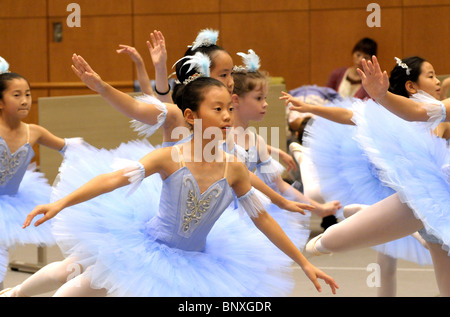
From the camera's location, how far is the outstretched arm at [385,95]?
2611 millimetres

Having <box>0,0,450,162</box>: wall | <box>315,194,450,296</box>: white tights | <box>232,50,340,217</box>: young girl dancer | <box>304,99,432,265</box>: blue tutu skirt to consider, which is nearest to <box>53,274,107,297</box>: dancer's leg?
<box>315,194,450,296</box>: white tights

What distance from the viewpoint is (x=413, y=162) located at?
2.84 meters

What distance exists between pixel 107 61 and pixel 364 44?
3224 millimetres

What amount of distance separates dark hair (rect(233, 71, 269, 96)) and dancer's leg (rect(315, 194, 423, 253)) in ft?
3.22

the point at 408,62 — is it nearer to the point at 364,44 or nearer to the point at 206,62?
the point at 206,62

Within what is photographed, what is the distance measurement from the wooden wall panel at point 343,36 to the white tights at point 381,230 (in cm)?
596

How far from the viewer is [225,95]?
2697 mm

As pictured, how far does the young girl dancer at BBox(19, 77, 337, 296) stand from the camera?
2.55m

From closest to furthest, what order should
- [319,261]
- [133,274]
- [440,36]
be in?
1. [133,274]
2. [319,261]
3. [440,36]

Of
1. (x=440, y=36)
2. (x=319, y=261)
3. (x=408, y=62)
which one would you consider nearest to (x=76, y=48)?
(x=440, y=36)

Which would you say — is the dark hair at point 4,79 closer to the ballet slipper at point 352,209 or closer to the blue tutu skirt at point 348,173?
the blue tutu skirt at point 348,173

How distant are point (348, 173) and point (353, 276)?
1.27m
